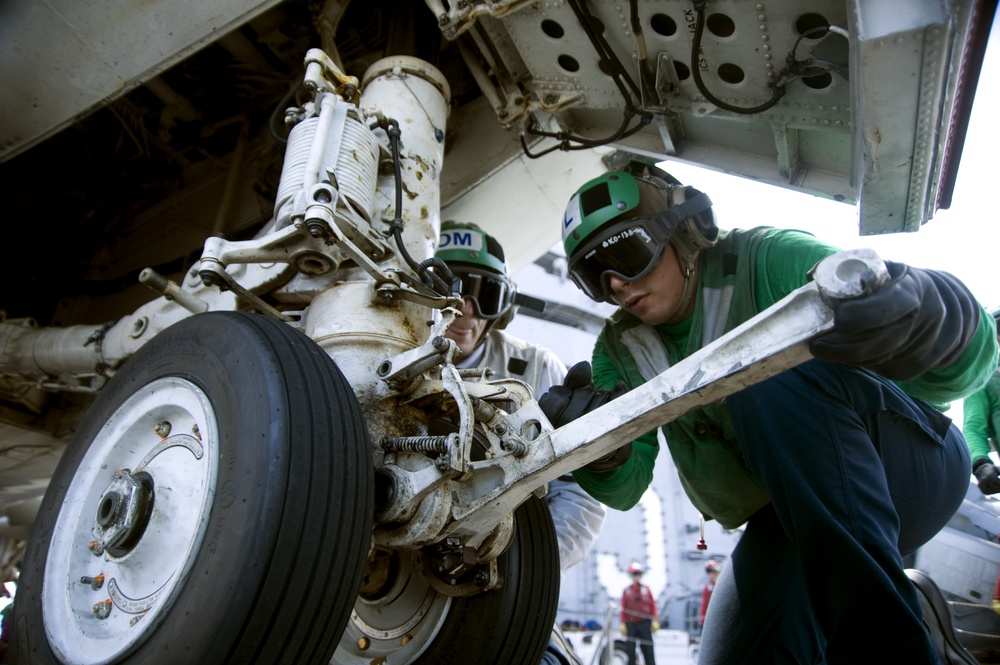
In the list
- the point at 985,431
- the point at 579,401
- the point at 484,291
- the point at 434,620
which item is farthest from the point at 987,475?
the point at 434,620

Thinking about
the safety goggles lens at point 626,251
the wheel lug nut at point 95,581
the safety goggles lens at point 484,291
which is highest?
the safety goggles lens at point 484,291

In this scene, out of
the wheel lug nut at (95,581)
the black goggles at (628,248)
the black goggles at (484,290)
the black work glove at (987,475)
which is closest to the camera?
the wheel lug nut at (95,581)

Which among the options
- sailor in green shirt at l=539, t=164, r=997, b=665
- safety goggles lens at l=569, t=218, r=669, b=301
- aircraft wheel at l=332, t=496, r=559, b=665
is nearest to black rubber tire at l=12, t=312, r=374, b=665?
aircraft wheel at l=332, t=496, r=559, b=665

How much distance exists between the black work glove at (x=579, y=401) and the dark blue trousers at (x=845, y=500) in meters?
0.30

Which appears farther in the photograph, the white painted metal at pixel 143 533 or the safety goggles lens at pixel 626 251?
the safety goggles lens at pixel 626 251

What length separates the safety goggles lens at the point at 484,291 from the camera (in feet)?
9.73

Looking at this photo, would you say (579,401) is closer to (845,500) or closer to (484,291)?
(845,500)

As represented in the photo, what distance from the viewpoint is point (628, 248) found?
208cm

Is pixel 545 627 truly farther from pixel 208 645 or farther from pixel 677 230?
pixel 677 230

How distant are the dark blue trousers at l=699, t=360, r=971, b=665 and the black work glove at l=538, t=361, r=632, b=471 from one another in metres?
0.30

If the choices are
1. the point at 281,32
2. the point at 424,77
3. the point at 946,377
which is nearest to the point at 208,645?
the point at 946,377

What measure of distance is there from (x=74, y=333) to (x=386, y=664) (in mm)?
1776

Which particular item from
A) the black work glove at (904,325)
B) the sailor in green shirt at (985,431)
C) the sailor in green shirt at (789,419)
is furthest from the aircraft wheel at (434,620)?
the sailor in green shirt at (985,431)

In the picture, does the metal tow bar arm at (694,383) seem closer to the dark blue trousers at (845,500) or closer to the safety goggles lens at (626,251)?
the dark blue trousers at (845,500)
